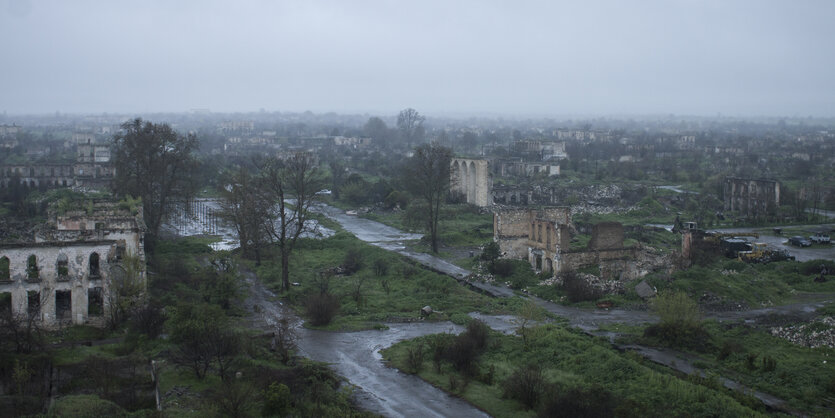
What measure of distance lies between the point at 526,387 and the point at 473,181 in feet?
129

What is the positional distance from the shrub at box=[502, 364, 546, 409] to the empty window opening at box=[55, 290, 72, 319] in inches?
499

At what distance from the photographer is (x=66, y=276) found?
795 inches

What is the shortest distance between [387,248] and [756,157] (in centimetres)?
6564

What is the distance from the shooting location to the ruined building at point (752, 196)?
47094 millimetres

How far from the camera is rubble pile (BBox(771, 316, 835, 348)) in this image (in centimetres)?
1888

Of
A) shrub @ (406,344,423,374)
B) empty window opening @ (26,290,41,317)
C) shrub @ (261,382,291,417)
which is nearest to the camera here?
shrub @ (261,382,291,417)

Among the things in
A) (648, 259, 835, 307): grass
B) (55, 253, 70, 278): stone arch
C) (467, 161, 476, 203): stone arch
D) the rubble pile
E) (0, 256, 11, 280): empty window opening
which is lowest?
the rubble pile

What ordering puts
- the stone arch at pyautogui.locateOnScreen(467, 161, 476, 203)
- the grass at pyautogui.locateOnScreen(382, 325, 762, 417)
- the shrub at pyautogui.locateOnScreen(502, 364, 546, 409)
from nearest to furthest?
1. the grass at pyautogui.locateOnScreen(382, 325, 762, 417)
2. the shrub at pyautogui.locateOnScreen(502, 364, 546, 409)
3. the stone arch at pyautogui.locateOnScreen(467, 161, 476, 203)

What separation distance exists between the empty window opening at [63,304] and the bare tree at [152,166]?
537 inches

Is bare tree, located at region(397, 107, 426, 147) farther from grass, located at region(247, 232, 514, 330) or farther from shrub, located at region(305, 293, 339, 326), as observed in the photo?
shrub, located at region(305, 293, 339, 326)

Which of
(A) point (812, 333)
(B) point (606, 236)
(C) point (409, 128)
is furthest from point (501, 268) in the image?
(C) point (409, 128)

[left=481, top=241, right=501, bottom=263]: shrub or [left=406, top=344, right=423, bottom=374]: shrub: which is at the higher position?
[left=481, top=241, right=501, bottom=263]: shrub

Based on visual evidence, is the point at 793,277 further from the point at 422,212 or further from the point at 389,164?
the point at 389,164

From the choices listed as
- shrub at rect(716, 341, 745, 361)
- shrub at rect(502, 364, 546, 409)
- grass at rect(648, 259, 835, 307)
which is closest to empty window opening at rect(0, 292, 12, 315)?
shrub at rect(502, 364, 546, 409)
